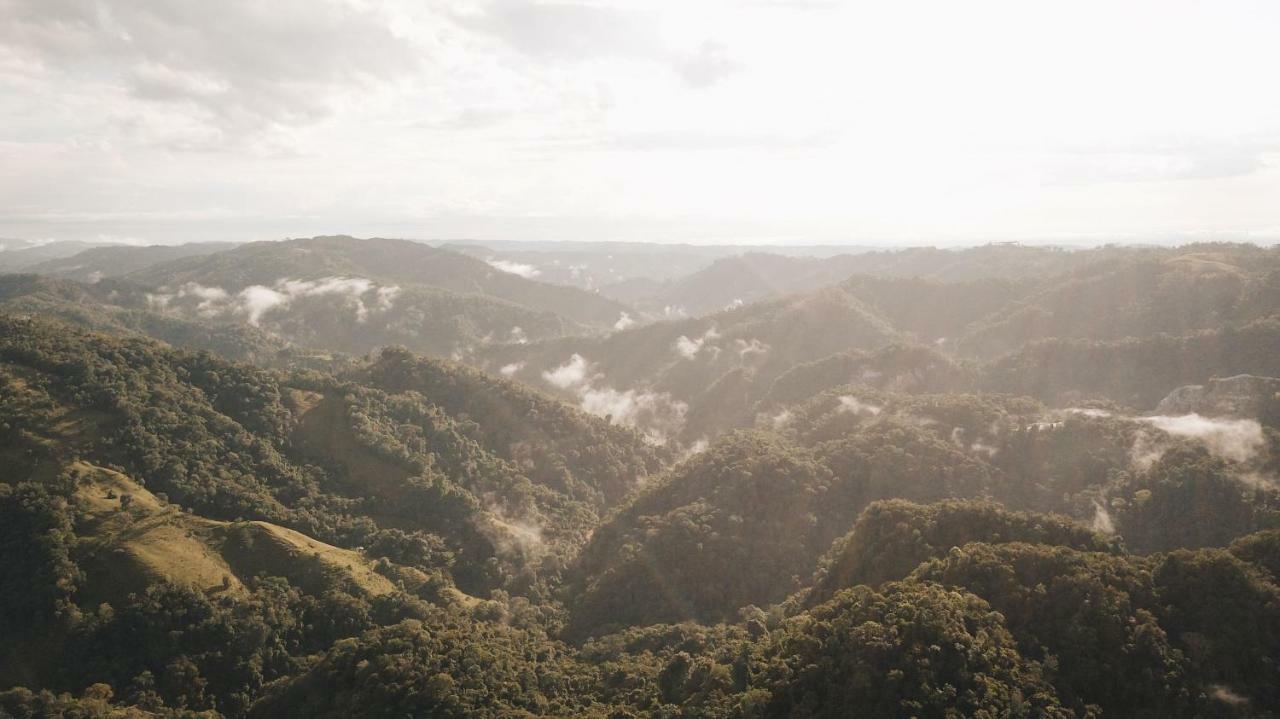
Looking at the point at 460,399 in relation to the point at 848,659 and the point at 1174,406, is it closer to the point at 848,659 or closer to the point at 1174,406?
the point at 848,659

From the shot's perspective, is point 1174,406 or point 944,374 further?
point 944,374

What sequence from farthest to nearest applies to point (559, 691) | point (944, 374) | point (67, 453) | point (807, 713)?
point (944, 374) < point (67, 453) < point (559, 691) < point (807, 713)

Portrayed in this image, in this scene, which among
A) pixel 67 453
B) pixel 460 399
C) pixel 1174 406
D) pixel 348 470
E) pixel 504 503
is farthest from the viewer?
pixel 460 399

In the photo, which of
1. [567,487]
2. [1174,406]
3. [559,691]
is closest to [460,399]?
[567,487]

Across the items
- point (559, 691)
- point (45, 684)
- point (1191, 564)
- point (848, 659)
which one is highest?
point (1191, 564)

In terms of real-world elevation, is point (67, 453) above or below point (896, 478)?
above

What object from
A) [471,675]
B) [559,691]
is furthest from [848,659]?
[471,675]

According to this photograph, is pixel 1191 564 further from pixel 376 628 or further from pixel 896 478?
pixel 376 628
